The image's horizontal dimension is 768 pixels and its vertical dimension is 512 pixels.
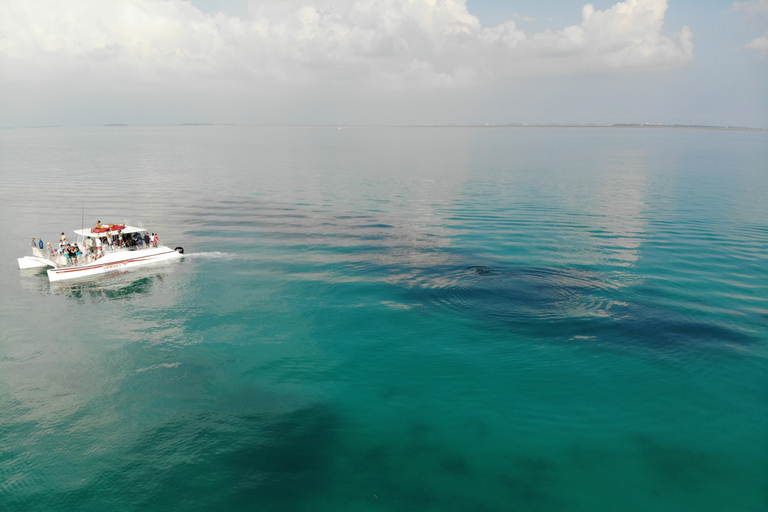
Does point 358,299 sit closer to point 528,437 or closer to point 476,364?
point 476,364

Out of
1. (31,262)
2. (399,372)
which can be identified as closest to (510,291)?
(399,372)

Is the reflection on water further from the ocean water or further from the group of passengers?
the group of passengers

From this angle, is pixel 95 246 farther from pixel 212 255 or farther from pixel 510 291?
pixel 510 291

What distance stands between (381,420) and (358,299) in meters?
18.1

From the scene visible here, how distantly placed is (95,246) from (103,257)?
103 inches

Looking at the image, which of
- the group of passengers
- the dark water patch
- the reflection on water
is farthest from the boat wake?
the dark water patch

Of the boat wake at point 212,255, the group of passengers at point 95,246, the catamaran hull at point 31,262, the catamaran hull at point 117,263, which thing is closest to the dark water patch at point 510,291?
the boat wake at point 212,255

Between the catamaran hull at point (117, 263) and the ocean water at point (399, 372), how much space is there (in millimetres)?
1989

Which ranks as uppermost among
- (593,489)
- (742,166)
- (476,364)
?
(742,166)

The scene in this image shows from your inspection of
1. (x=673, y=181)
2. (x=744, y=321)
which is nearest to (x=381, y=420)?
(x=744, y=321)

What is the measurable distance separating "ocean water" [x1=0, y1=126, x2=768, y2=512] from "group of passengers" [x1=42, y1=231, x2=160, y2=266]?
395 centimetres

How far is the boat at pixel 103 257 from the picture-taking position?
179ft

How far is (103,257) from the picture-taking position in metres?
56.5

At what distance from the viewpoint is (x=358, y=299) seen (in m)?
45.3
